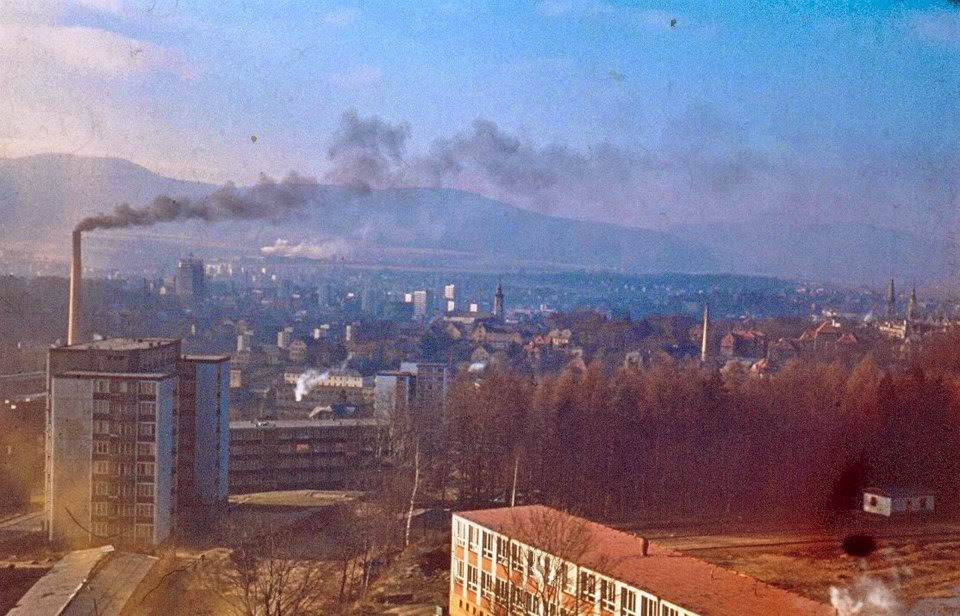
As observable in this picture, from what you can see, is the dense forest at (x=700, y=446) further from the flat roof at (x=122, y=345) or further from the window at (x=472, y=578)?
the flat roof at (x=122, y=345)

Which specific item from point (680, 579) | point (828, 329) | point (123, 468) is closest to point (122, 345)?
point (123, 468)

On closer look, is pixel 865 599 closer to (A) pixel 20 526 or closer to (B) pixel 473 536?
(B) pixel 473 536

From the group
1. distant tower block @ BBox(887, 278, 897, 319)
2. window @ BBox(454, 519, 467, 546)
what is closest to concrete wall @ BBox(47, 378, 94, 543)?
window @ BBox(454, 519, 467, 546)

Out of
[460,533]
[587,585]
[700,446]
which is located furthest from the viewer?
[700,446]

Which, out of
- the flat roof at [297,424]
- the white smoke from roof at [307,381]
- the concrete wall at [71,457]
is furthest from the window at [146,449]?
the white smoke from roof at [307,381]

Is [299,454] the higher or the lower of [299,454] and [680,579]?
the lower

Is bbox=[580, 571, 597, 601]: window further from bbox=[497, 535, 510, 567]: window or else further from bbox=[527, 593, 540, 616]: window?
bbox=[497, 535, 510, 567]: window
